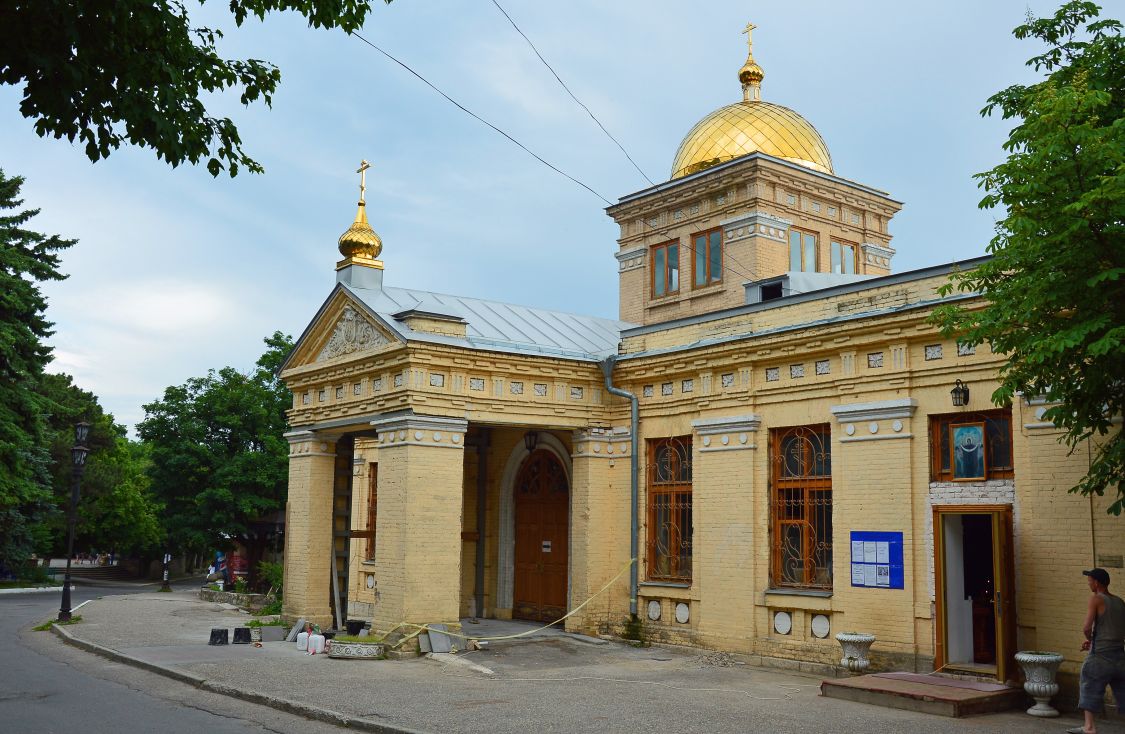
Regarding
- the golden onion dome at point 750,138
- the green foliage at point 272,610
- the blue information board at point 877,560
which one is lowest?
the green foliage at point 272,610

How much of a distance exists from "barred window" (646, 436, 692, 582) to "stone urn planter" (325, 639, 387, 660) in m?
4.68

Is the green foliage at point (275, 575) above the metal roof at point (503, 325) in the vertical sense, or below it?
below

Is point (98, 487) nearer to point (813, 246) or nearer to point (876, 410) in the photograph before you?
point (813, 246)

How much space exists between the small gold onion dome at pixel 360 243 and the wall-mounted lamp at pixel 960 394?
11.4 metres

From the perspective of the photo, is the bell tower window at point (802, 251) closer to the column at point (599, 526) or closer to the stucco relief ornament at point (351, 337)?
the column at point (599, 526)

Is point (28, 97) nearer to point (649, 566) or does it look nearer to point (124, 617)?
point (649, 566)

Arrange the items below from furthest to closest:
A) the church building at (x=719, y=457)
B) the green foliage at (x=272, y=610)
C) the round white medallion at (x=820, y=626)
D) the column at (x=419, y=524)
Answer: the green foliage at (x=272, y=610) → the column at (x=419, y=524) → the round white medallion at (x=820, y=626) → the church building at (x=719, y=457)

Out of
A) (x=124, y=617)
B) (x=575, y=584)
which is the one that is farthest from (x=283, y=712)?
(x=124, y=617)

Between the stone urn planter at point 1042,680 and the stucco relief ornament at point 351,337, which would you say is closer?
the stone urn planter at point 1042,680

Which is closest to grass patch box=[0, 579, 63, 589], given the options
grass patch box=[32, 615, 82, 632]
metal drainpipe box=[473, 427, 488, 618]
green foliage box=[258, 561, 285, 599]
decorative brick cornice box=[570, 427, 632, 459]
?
green foliage box=[258, 561, 285, 599]

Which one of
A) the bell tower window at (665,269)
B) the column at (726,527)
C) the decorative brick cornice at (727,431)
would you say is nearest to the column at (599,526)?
the column at (726,527)

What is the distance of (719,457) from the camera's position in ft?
52.0

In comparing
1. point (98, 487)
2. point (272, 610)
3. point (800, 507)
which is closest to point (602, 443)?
point (800, 507)

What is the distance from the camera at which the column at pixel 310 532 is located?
18.8 metres
